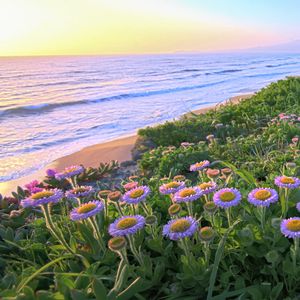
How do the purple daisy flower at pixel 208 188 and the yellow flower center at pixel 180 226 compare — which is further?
the purple daisy flower at pixel 208 188

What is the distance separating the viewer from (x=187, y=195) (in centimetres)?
203

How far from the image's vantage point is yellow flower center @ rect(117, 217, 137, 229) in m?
1.76

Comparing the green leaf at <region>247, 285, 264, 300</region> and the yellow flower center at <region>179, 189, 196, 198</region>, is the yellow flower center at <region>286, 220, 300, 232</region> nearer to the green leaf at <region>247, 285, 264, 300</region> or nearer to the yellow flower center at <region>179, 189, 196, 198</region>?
the green leaf at <region>247, 285, 264, 300</region>

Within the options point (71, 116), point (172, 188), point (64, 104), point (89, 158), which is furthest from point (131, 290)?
point (64, 104)

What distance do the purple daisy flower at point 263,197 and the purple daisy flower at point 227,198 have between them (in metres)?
0.07

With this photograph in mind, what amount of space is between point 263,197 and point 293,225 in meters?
0.26

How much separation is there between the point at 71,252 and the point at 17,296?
57 centimetres

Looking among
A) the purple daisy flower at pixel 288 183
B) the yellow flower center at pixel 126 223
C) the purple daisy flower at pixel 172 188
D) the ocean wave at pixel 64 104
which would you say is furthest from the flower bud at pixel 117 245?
the ocean wave at pixel 64 104

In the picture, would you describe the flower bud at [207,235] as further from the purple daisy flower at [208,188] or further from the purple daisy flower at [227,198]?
the purple daisy flower at [208,188]

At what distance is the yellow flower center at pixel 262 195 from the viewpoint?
187cm

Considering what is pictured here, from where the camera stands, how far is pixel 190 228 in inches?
66.2

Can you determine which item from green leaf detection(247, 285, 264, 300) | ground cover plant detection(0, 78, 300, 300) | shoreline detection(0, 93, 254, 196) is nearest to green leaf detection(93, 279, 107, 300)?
ground cover plant detection(0, 78, 300, 300)

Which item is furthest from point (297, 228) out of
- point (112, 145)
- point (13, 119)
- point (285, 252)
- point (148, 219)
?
point (13, 119)

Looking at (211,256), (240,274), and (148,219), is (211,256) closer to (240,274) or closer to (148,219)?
(240,274)
